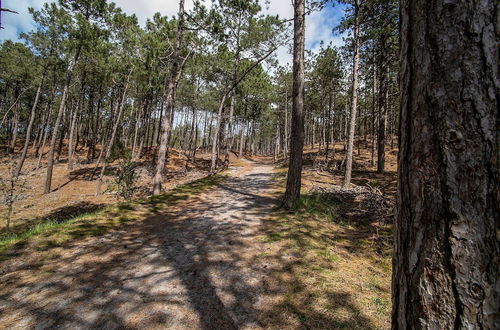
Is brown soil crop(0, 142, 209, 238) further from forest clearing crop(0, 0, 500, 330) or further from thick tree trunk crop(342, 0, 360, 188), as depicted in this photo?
thick tree trunk crop(342, 0, 360, 188)

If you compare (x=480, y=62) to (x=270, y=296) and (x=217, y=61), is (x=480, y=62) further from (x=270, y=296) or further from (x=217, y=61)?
(x=217, y=61)

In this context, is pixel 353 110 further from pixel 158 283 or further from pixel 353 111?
pixel 158 283

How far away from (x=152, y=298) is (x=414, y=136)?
11.3 feet

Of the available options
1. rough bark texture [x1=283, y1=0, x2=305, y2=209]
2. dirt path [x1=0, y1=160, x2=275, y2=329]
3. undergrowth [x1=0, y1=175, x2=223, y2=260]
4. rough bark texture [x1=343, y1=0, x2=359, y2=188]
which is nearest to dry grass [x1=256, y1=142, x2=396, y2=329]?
dirt path [x1=0, y1=160, x2=275, y2=329]

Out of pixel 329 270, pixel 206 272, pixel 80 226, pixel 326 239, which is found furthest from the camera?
pixel 80 226

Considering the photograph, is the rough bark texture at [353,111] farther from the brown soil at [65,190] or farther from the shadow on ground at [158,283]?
the brown soil at [65,190]

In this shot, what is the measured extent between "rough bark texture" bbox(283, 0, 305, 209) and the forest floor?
0.62 metres

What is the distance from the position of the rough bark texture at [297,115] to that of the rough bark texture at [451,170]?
17.9ft

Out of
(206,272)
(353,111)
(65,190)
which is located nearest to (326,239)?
(206,272)

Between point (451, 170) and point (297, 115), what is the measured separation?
19.0 feet

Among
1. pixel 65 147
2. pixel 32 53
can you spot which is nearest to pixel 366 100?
pixel 32 53

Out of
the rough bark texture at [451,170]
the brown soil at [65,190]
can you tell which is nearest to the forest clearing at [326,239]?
the rough bark texture at [451,170]

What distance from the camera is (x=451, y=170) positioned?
82 cm

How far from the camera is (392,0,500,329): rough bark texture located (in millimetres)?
750
